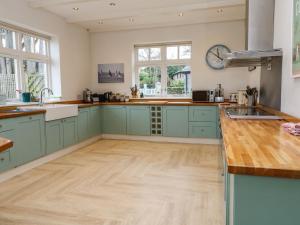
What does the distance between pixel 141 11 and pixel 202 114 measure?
2.18m

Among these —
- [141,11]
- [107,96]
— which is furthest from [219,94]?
[107,96]

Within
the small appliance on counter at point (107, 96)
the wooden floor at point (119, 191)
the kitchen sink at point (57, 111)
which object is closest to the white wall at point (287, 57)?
the wooden floor at point (119, 191)

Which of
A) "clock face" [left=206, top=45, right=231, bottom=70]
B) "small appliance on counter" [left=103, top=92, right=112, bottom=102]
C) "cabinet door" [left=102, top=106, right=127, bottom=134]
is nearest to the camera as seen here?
"clock face" [left=206, top=45, right=231, bottom=70]

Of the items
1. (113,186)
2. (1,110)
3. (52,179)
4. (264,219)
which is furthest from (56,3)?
(264,219)

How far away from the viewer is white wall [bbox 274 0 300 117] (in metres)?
2.01

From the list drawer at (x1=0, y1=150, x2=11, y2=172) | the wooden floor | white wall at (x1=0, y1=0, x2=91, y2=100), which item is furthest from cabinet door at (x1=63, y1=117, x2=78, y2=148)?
drawer at (x1=0, y1=150, x2=11, y2=172)

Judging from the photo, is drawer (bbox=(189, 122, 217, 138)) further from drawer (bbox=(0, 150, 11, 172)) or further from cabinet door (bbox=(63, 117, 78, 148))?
drawer (bbox=(0, 150, 11, 172))

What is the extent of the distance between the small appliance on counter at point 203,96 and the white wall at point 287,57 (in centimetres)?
217

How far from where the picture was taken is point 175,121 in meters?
4.65

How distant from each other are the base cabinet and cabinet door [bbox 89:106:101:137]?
0.58 meters

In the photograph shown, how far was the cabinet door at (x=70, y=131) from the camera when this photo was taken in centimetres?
388

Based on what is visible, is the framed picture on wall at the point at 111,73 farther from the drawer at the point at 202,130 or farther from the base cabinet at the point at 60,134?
the drawer at the point at 202,130

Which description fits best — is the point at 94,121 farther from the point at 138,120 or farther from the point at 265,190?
the point at 265,190

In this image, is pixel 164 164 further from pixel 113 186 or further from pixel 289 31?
pixel 289 31
